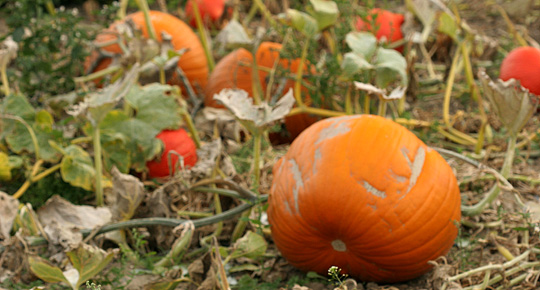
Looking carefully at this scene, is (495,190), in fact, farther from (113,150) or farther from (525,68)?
(113,150)

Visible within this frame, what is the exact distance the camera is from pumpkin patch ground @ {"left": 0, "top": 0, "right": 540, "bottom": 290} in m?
1.68

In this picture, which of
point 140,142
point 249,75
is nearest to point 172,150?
point 140,142

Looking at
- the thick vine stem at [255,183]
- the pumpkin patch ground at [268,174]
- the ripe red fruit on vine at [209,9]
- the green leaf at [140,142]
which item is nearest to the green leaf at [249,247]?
the pumpkin patch ground at [268,174]

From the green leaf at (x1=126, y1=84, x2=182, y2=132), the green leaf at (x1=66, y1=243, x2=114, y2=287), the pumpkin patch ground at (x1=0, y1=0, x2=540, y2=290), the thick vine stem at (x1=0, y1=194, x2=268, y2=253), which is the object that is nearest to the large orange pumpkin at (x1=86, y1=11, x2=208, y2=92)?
the pumpkin patch ground at (x1=0, y1=0, x2=540, y2=290)

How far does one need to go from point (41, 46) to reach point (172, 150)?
0.86 m

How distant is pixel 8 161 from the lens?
220 centimetres

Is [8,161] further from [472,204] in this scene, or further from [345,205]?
[472,204]

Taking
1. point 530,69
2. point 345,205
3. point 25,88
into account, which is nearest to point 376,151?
point 345,205

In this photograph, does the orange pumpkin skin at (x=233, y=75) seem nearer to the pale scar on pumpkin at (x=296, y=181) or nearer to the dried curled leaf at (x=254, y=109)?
the dried curled leaf at (x=254, y=109)

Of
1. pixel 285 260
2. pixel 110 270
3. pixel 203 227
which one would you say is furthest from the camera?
pixel 203 227

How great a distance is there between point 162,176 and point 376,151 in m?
0.98

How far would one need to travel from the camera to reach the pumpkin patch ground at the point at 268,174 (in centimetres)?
168

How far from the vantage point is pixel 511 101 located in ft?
6.00

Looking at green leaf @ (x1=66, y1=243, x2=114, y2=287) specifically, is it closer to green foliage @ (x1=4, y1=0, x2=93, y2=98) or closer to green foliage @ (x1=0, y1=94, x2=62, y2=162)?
green foliage @ (x1=0, y1=94, x2=62, y2=162)
